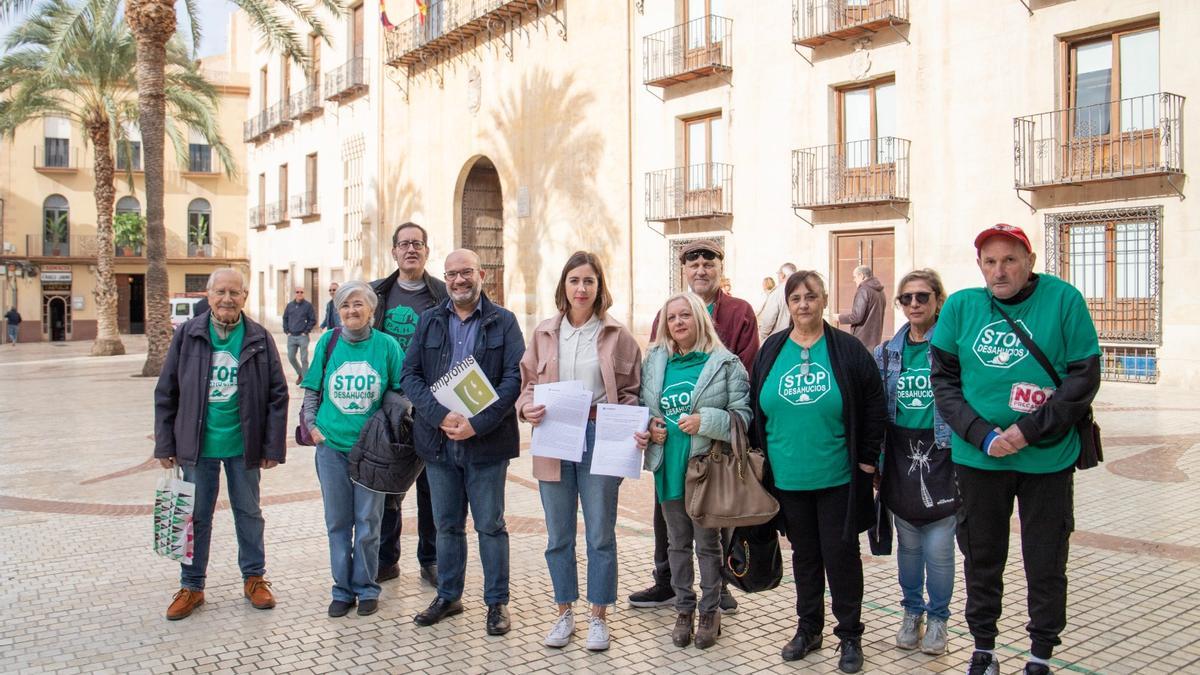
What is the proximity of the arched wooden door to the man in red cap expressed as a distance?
23985 mm

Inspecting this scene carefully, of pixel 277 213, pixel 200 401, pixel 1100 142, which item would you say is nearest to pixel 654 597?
pixel 200 401

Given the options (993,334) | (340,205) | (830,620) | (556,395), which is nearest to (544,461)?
(556,395)

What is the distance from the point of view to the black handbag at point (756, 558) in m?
4.30

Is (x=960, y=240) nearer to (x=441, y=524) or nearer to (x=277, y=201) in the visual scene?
(x=441, y=524)

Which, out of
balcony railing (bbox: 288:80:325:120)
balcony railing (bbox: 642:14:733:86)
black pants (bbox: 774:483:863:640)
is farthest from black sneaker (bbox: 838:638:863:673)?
balcony railing (bbox: 288:80:325:120)

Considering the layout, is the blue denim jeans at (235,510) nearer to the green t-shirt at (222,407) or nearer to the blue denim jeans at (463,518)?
the green t-shirt at (222,407)

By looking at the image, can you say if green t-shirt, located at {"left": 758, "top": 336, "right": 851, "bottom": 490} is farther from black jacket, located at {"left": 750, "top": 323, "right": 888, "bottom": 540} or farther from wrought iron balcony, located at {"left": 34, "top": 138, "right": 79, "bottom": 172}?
wrought iron balcony, located at {"left": 34, "top": 138, "right": 79, "bottom": 172}

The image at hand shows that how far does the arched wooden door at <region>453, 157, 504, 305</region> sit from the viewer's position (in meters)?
27.9

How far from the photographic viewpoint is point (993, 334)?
12.5ft

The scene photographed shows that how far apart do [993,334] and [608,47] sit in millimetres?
19416

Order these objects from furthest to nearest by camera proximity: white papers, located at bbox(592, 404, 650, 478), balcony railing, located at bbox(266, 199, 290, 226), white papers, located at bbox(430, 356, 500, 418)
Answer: balcony railing, located at bbox(266, 199, 290, 226) < white papers, located at bbox(430, 356, 500, 418) < white papers, located at bbox(592, 404, 650, 478)

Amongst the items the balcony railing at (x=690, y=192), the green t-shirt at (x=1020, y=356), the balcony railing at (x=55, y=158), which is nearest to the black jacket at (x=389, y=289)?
the green t-shirt at (x=1020, y=356)

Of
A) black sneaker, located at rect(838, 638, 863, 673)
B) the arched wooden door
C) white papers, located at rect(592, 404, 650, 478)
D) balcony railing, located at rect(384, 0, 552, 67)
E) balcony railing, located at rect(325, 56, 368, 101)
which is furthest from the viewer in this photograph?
balcony railing, located at rect(325, 56, 368, 101)

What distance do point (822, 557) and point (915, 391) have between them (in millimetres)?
823
